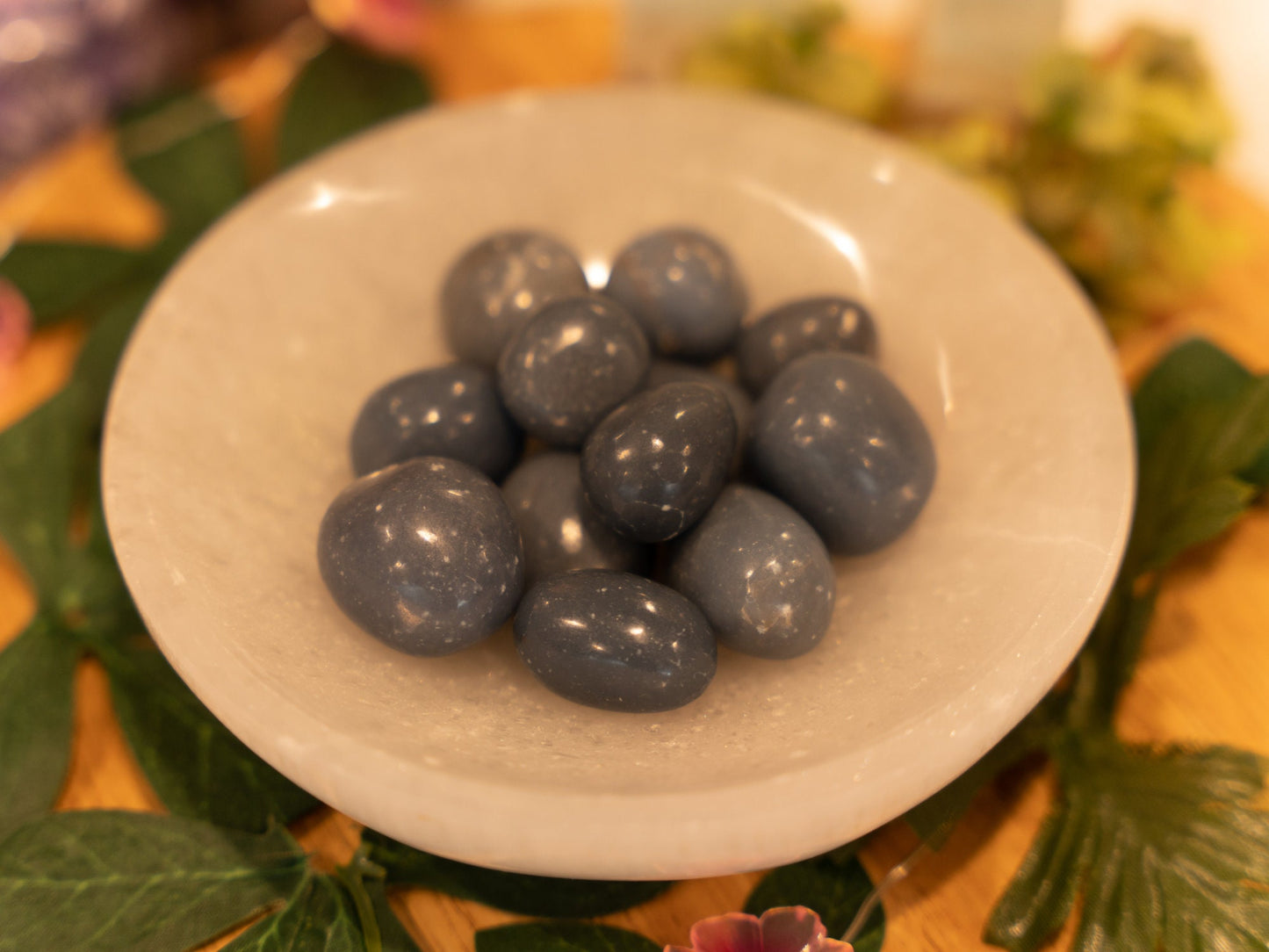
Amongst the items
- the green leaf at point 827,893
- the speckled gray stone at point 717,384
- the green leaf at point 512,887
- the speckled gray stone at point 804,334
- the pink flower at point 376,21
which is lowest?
the green leaf at point 827,893

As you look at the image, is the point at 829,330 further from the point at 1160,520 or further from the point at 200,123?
the point at 200,123

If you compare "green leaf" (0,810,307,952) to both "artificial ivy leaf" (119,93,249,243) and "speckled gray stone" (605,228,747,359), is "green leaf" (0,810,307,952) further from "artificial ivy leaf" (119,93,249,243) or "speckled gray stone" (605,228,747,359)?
"artificial ivy leaf" (119,93,249,243)

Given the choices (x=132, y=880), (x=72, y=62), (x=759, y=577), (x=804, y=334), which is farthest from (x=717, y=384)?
(x=72, y=62)

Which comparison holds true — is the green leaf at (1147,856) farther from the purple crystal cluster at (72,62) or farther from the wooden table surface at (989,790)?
the purple crystal cluster at (72,62)

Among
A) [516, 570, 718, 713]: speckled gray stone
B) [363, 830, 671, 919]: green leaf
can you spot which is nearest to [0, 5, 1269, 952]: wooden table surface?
[363, 830, 671, 919]: green leaf

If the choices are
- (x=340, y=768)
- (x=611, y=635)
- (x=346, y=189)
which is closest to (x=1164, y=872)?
(x=611, y=635)

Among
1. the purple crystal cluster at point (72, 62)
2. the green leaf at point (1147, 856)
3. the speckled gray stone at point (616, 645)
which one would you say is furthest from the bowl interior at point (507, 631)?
the purple crystal cluster at point (72, 62)
